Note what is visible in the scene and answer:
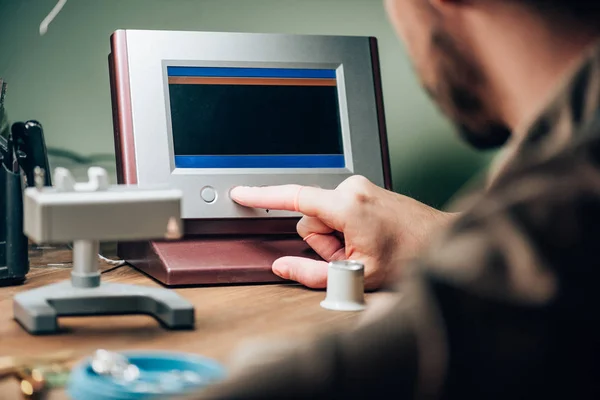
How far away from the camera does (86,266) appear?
0.80 metres

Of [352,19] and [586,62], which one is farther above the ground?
[352,19]

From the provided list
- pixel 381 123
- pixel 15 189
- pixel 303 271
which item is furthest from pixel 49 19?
pixel 303 271

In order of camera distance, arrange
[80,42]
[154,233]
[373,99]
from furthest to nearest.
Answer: [80,42], [373,99], [154,233]

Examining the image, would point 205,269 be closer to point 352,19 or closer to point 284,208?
point 284,208

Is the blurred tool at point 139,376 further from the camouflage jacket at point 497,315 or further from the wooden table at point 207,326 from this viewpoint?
the camouflage jacket at point 497,315

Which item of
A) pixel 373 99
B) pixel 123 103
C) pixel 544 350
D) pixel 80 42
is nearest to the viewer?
pixel 544 350

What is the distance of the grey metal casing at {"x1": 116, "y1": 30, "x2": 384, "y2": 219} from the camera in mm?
1100

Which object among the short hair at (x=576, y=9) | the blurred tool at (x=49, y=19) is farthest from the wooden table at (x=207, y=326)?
the blurred tool at (x=49, y=19)

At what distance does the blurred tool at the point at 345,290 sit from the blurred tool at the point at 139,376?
0.30 m

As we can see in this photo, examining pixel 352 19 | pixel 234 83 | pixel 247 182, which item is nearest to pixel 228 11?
pixel 352 19

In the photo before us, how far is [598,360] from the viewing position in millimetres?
293

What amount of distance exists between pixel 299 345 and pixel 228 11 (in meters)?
1.22

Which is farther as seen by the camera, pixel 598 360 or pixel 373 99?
pixel 373 99

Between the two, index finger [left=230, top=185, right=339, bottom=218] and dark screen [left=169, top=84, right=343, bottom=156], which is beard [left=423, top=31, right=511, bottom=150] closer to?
index finger [left=230, top=185, right=339, bottom=218]
